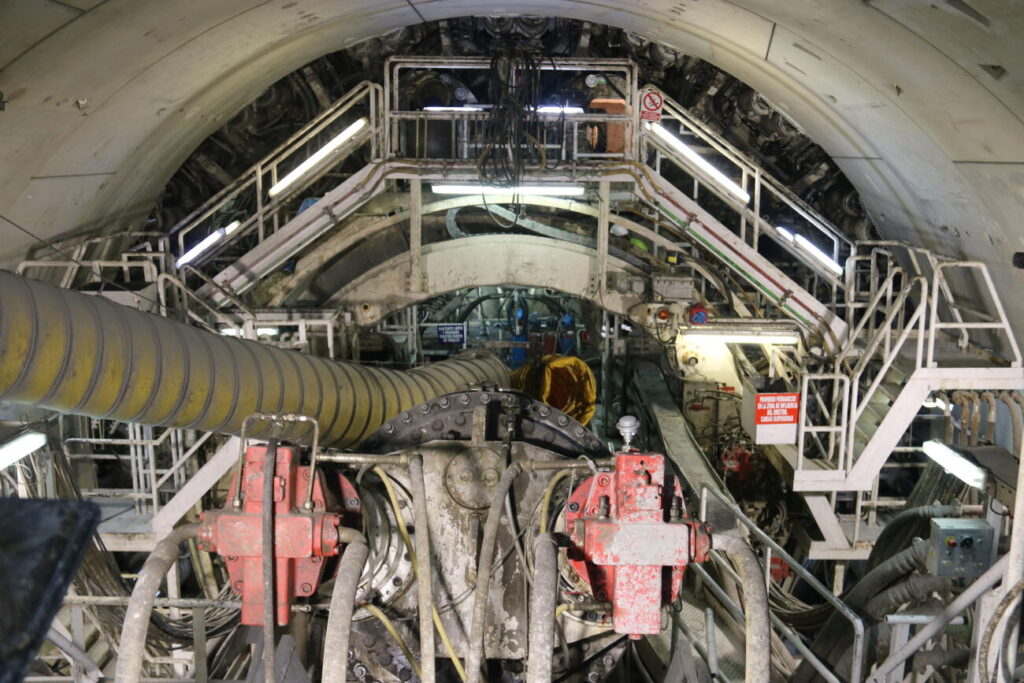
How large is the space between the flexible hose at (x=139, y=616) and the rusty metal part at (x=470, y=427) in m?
1.84

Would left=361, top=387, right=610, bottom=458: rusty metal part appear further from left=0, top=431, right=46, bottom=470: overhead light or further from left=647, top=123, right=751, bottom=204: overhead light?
left=647, top=123, right=751, bottom=204: overhead light

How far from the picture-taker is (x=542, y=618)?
326 centimetres

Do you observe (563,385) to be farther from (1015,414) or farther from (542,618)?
(542,618)

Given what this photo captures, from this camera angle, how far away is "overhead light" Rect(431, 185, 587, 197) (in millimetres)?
8102

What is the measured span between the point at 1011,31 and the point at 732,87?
5.99 m

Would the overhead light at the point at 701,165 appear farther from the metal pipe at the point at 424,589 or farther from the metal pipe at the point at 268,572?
→ the metal pipe at the point at 268,572

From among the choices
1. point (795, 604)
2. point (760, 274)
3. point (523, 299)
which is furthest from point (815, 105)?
point (523, 299)

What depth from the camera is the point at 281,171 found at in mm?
10703

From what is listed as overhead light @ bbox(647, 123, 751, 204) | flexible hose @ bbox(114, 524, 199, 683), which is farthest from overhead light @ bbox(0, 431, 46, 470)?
overhead light @ bbox(647, 123, 751, 204)

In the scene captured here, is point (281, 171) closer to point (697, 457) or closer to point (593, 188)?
point (593, 188)

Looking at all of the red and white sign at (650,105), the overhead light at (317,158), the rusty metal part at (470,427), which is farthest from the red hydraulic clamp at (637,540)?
the overhead light at (317,158)

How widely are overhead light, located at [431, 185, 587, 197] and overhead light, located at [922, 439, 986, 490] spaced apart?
365cm

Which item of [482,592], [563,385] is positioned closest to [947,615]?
[482,592]

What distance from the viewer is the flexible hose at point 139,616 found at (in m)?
3.17
